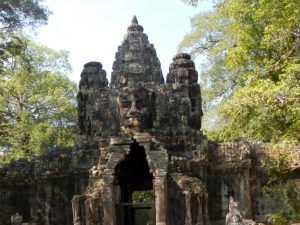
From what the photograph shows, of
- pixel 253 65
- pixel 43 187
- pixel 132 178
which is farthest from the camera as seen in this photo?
pixel 253 65

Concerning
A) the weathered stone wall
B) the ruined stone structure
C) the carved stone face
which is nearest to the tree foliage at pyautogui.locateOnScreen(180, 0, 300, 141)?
the ruined stone structure

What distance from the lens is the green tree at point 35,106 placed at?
23891 millimetres

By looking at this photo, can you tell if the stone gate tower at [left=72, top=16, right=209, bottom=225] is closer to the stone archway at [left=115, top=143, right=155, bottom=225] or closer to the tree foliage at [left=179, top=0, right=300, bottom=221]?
the stone archway at [left=115, top=143, right=155, bottom=225]

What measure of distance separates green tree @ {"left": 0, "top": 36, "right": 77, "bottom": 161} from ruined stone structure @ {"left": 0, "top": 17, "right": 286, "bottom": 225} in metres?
8.21

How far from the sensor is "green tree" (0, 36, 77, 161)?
2389 centimetres

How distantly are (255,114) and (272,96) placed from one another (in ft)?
3.70

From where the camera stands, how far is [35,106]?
25438 mm

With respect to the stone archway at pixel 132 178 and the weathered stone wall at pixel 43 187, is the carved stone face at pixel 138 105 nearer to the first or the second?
the stone archway at pixel 132 178

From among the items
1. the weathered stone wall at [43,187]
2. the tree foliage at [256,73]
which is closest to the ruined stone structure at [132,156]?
the weathered stone wall at [43,187]

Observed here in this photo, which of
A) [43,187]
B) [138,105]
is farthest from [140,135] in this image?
[43,187]

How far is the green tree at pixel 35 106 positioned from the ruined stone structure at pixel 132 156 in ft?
26.9

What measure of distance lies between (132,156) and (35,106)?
39.0ft

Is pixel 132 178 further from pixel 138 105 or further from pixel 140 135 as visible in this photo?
pixel 140 135

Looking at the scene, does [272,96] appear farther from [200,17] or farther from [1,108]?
[1,108]
